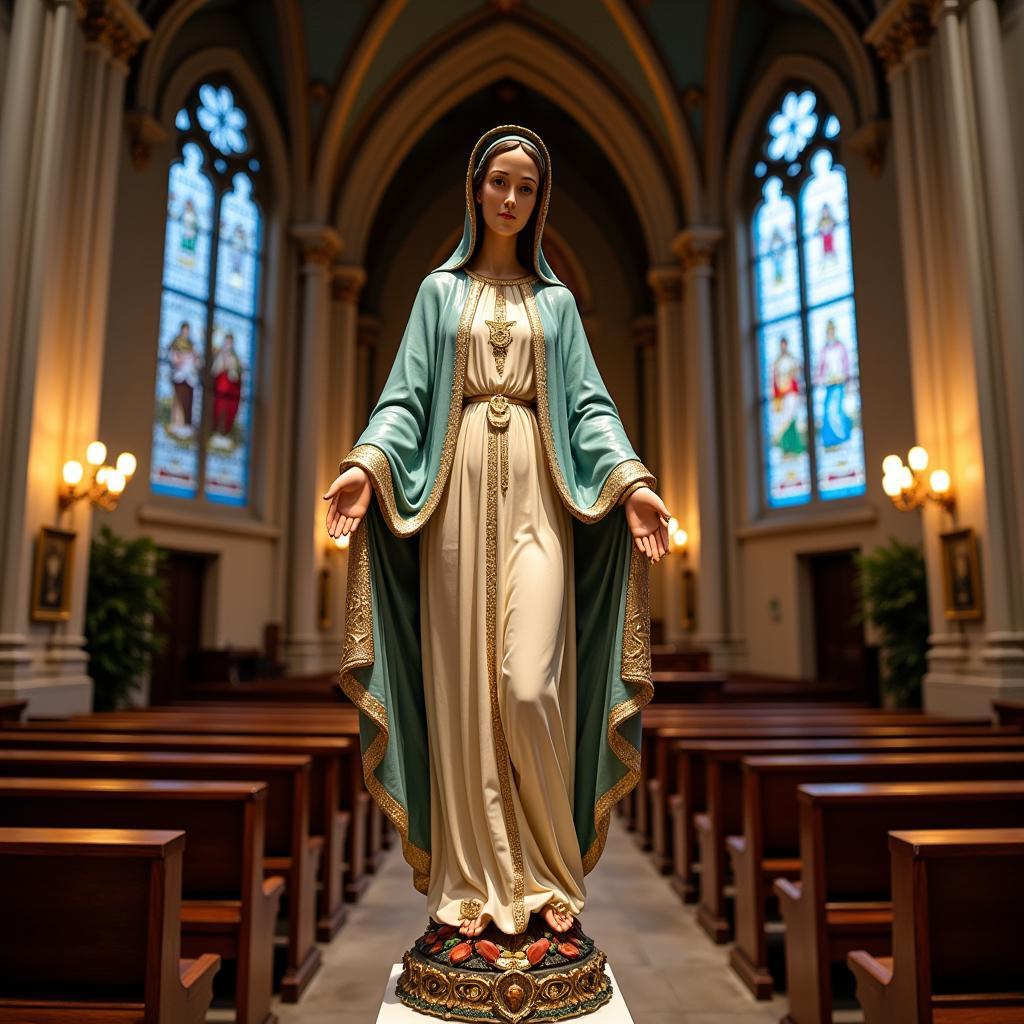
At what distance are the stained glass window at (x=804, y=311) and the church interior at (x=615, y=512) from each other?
0.19 feet

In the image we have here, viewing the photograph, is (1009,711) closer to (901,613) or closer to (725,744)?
(725,744)

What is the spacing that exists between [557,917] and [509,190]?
68.3 inches

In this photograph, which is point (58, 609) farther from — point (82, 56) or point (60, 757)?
point (82, 56)

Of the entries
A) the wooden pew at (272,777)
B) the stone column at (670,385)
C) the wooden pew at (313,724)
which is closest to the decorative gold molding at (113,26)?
the wooden pew at (313,724)

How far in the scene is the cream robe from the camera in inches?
78.5

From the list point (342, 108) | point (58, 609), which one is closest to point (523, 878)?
point (58, 609)

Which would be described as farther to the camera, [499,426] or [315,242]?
[315,242]

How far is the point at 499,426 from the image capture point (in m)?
2.21

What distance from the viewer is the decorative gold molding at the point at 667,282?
13.8 meters

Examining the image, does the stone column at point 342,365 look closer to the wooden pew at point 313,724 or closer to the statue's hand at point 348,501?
the wooden pew at point 313,724

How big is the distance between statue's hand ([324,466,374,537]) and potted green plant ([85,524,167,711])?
255 inches

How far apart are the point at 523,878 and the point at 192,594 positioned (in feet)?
33.3

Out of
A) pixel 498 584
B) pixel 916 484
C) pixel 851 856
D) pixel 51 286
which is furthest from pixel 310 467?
pixel 498 584

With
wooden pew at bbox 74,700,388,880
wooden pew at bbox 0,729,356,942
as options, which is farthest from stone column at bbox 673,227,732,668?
wooden pew at bbox 0,729,356,942
